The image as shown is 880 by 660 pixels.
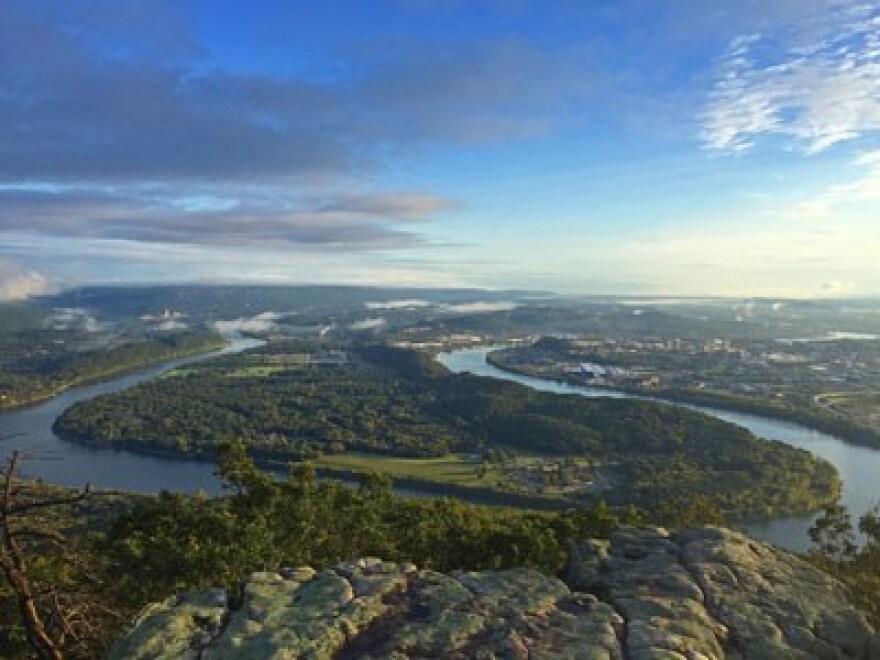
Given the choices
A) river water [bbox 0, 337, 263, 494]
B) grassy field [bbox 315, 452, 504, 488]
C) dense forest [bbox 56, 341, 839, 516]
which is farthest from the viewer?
river water [bbox 0, 337, 263, 494]

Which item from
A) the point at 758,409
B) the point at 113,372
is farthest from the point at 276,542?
the point at 113,372

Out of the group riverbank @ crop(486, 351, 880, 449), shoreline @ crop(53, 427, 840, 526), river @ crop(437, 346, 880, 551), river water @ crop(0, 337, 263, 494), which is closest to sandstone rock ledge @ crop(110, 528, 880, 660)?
shoreline @ crop(53, 427, 840, 526)

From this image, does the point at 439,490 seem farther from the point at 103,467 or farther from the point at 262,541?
the point at 262,541

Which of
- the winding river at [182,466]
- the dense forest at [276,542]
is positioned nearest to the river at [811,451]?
the winding river at [182,466]

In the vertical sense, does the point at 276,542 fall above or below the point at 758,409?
above

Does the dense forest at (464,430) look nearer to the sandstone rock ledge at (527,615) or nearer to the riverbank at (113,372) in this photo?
the riverbank at (113,372)

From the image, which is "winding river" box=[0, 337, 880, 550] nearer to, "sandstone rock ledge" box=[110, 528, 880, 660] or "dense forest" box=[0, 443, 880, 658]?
"dense forest" box=[0, 443, 880, 658]
